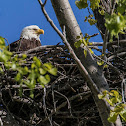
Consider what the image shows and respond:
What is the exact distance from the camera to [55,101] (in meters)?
2.71

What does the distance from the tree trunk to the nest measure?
35 centimetres

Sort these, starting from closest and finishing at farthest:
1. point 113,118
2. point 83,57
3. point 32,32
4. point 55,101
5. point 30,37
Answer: point 113,118
point 83,57
point 55,101
point 30,37
point 32,32

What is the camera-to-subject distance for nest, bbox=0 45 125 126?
2609mm

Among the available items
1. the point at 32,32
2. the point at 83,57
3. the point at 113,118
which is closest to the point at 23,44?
the point at 32,32

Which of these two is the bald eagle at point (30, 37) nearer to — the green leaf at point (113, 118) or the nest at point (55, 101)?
the nest at point (55, 101)

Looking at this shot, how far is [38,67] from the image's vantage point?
3.57 ft

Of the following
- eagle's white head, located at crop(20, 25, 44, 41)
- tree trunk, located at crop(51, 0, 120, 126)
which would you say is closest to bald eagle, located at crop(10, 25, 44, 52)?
eagle's white head, located at crop(20, 25, 44, 41)

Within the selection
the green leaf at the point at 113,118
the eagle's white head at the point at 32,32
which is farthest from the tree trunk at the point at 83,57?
the eagle's white head at the point at 32,32

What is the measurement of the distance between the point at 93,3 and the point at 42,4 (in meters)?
0.54

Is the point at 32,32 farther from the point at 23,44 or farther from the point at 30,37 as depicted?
the point at 23,44

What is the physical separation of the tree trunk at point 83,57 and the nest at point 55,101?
351mm

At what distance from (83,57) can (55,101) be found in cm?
65

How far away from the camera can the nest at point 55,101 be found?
2.61 m

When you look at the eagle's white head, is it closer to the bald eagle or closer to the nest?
the bald eagle
